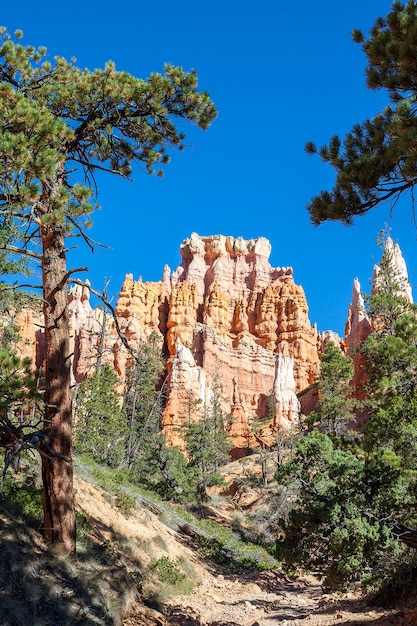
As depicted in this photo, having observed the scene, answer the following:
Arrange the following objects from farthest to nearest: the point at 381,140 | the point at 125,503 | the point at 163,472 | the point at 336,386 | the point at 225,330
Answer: the point at 225,330 < the point at 336,386 < the point at 163,472 < the point at 125,503 < the point at 381,140

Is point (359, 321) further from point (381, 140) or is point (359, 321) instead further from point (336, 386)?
point (381, 140)

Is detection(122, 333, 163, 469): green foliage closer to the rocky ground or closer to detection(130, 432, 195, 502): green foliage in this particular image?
detection(130, 432, 195, 502): green foliage

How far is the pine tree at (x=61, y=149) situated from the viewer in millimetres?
6629

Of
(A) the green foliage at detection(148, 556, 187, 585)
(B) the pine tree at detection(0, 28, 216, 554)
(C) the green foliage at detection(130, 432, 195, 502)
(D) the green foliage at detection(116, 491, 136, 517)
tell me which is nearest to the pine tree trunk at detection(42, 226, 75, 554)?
(B) the pine tree at detection(0, 28, 216, 554)

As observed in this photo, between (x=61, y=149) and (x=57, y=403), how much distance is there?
3998 millimetres

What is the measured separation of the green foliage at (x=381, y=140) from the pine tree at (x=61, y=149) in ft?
9.73

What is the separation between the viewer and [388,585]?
436 inches

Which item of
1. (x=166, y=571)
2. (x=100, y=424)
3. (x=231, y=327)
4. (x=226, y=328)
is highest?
(x=231, y=327)

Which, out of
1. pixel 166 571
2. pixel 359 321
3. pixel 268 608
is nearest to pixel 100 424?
pixel 166 571

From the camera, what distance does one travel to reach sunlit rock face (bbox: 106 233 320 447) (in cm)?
6266

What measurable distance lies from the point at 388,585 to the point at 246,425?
48.1 meters

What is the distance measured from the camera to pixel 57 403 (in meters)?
7.57

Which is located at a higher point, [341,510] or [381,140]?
[381,140]

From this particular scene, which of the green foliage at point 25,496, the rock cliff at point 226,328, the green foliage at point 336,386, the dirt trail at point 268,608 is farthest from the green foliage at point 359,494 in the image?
the rock cliff at point 226,328
